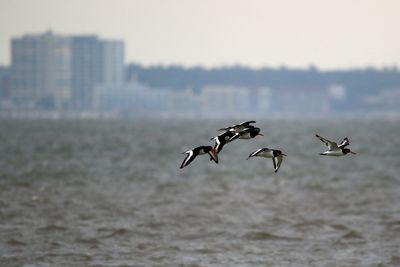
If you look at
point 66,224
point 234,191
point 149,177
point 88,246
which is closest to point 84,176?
point 149,177

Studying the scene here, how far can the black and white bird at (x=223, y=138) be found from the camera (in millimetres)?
15730

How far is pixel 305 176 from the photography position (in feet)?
215

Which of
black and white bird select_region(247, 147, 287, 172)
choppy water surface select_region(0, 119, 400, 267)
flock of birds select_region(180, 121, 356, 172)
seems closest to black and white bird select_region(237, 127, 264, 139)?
flock of birds select_region(180, 121, 356, 172)

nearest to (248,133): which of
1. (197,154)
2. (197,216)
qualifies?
(197,154)

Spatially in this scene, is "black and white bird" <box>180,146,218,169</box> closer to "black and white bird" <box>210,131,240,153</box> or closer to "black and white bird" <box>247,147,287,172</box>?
"black and white bird" <box>210,131,240,153</box>

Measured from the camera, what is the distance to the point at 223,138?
1614 cm

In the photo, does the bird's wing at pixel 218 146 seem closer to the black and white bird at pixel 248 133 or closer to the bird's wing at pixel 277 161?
the black and white bird at pixel 248 133

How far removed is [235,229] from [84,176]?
87.7ft

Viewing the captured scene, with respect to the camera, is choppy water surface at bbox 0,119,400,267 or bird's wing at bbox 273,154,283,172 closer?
bird's wing at bbox 273,154,283,172

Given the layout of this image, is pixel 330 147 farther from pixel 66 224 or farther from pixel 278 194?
pixel 278 194

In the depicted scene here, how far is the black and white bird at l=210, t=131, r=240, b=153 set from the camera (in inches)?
619

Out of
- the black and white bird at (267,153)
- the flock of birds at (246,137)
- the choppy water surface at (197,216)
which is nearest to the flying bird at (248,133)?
the flock of birds at (246,137)

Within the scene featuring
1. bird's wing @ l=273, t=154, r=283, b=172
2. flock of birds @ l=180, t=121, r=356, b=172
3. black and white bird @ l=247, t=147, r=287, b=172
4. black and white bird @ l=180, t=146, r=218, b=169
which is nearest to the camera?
black and white bird @ l=180, t=146, r=218, b=169

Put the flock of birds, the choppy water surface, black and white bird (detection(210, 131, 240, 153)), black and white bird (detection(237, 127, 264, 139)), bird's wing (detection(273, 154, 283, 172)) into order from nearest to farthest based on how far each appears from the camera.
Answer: black and white bird (detection(210, 131, 240, 153))
the flock of birds
black and white bird (detection(237, 127, 264, 139))
bird's wing (detection(273, 154, 283, 172))
the choppy water surface
